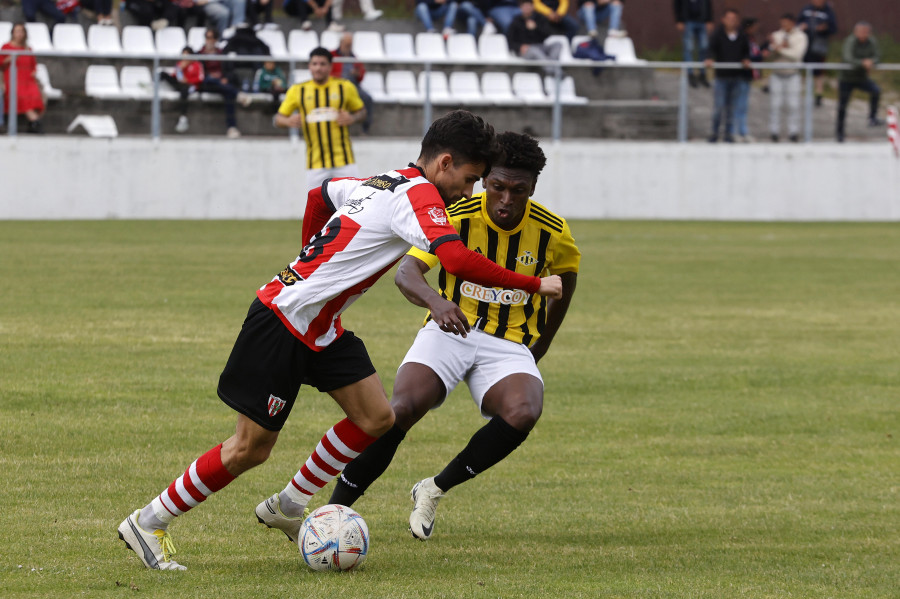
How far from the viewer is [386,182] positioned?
4980mm

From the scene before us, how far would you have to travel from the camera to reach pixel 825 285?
15375mm

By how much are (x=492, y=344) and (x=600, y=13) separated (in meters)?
23.8

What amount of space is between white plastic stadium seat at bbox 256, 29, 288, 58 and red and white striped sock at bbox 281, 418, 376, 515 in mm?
20594

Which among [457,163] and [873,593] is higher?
[457,163]

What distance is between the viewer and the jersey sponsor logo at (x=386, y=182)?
4.93 metres

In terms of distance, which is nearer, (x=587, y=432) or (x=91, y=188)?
(x=587, y=432)

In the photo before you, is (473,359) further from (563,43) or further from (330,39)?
(563,43)

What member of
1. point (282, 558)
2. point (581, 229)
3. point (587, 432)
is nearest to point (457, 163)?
point (282, 558)

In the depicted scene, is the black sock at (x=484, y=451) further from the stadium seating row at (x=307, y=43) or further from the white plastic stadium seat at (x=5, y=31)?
the white plastic stadium seat at (x=5, y=31)

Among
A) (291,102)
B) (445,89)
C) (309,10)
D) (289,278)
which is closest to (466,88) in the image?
(445,89)

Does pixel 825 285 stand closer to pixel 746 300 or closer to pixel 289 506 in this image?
pixel 746 300

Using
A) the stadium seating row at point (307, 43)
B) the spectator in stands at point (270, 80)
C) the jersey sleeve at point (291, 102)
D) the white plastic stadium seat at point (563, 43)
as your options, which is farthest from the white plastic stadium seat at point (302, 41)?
the jersey sleeve at point (291, 102)

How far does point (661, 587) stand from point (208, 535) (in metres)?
1.85

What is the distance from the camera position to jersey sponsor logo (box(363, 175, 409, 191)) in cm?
493
